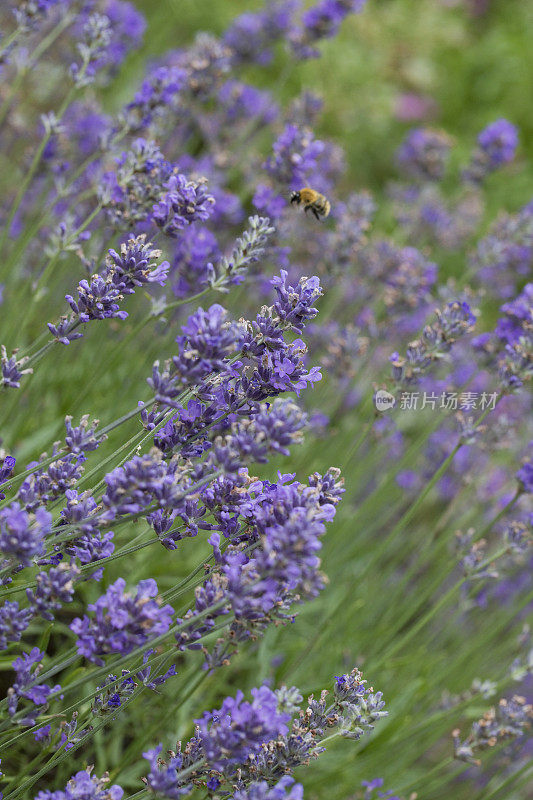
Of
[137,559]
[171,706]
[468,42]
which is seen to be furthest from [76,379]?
[468,42]

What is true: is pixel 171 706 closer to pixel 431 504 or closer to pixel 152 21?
pixel 431 504

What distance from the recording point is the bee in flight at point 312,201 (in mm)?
2965

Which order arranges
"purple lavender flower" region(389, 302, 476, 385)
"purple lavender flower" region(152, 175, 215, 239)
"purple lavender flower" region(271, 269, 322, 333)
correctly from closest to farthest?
"purple lavender flower" region(271, 269, 322, 333)
"purple lavender flower" region(152, 175, 215, 239)
"purple lavender flower" region(389, 302, 476, 385)

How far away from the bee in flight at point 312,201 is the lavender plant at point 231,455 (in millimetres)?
70

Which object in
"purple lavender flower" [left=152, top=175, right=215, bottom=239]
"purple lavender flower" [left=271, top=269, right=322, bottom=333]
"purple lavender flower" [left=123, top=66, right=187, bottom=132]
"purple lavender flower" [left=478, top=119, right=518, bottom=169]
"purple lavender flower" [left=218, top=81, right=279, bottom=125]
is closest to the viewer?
"purple lavender flower" [left=271, top=269, right=322, bottom=333]

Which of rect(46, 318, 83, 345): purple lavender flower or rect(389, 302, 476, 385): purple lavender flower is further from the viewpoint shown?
rect(389, 302, 476, 385): purple lavender flower

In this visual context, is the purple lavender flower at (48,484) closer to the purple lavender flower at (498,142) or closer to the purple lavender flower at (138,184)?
the purple lavender flower at (138,184)

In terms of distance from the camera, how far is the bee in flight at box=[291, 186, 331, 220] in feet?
9.73

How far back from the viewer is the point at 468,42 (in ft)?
31.5

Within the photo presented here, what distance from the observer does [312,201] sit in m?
2.98

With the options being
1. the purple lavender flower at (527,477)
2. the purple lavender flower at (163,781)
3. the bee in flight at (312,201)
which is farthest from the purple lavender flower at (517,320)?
the purple lavender flower at (163,781)

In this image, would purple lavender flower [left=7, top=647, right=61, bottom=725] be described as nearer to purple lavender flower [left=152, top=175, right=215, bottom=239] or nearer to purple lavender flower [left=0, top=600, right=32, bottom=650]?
purple lavender flower [left=0, top=600, right=32, bottom=650]

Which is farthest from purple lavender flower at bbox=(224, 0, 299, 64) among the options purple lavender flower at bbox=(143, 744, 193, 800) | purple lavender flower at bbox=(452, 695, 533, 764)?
purple lavender flower at bbox=(143, 744, 193, 800)

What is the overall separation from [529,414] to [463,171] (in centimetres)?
152
